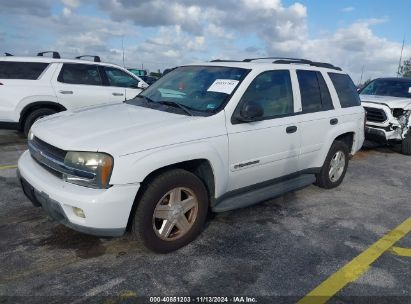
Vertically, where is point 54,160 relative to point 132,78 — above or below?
below

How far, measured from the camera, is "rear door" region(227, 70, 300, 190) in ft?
12.9

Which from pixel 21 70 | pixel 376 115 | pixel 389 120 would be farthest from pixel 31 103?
pixel 389 120

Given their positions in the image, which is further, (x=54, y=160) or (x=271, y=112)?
(x=271, y=112)

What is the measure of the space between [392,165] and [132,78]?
5.92 metres

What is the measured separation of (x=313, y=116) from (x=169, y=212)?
236 cm

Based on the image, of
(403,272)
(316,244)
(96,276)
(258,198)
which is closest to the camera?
(96,276)

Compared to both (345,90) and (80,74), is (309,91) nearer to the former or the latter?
(345,90)

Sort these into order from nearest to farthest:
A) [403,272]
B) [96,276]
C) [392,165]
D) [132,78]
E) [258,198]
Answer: [96,276]
[403,272]
[258,198]
[392,165]
[132,78]

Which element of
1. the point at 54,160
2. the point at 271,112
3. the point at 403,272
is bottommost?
Result: the point at 403,272

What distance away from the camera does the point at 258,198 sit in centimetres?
421

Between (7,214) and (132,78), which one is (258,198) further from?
(132,78)

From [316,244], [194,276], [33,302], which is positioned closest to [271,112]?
[316,244]

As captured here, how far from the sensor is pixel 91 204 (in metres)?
2.99

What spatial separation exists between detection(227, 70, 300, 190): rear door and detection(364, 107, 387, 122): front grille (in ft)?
14.9
